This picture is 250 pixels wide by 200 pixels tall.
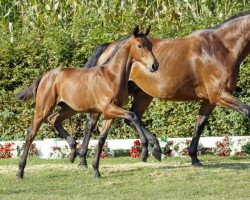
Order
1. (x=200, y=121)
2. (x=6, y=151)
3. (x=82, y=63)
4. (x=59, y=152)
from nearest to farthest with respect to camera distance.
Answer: (x=200, y=121), (x=59, y=152), (x=6, y=151), (x=82, y=63)

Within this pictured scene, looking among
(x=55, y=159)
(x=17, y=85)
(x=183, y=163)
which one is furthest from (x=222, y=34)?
(x=17, y=85)

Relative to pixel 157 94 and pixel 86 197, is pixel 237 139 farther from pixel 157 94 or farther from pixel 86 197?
pixel 86 197

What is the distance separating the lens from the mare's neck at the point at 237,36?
12328 millimetres

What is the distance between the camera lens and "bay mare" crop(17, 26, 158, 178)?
11.3m

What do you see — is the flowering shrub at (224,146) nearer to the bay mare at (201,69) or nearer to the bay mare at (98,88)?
the bay mare at (201,69)

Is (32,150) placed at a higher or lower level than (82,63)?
lower

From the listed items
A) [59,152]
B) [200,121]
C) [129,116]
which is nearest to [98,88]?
[129,116]

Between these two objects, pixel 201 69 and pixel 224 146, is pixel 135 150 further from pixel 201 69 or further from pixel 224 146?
pixel 201 69

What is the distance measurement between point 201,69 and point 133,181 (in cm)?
222

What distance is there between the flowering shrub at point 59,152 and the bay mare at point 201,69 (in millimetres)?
Result: 2402

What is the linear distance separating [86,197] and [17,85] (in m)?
6.91

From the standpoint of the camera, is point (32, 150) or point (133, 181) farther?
point (32, 150)

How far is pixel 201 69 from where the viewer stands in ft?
40.9

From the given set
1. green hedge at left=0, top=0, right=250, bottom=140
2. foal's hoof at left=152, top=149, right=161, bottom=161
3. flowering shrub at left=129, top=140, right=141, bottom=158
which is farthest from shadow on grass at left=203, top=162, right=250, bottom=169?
green hedge at left=0, top=0, right=250, bottom=140
